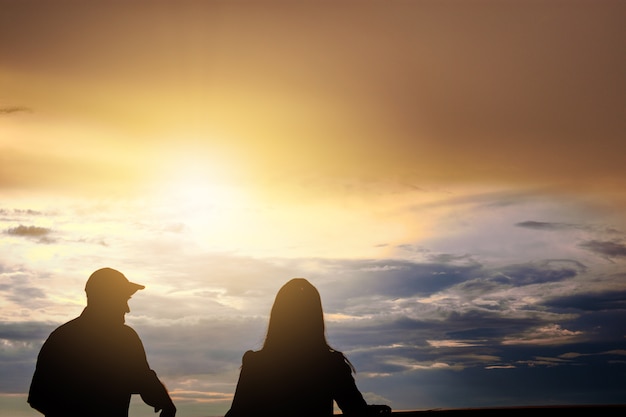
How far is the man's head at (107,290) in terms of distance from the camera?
34.0ft

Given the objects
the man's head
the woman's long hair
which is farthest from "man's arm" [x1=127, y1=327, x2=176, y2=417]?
the woman's long hair

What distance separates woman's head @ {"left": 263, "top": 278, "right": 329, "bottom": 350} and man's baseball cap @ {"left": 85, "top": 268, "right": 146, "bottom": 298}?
2.51 metres

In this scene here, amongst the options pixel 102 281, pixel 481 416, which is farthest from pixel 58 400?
pixel 481 416

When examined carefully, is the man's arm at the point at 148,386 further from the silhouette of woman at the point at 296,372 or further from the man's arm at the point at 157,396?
the silhouette of woman at the point at 296,372

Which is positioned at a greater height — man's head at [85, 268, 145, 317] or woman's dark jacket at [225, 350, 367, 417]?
man's head at [85, 268, 145, 317]

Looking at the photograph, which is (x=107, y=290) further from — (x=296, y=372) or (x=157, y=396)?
(x=296, y=372)

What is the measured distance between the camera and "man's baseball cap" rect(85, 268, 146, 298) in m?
10.4

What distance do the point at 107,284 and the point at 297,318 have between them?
2841 millimetres

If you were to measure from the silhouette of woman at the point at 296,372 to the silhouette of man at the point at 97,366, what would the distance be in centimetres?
202

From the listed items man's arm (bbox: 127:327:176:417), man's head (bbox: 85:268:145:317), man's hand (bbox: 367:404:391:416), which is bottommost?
man's hand (bbox: 367:404:391:416)

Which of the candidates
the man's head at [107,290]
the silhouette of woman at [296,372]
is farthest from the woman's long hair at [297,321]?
the man's head at [107,290]

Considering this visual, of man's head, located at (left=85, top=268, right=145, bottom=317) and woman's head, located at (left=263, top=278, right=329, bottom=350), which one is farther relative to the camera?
man's head, located at (left=85, top=268, right=145, bottom=317)

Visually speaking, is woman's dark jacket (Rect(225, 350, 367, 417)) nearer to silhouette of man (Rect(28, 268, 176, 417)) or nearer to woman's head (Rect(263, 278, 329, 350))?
woman's head (Rect(263, 278, 329, 350))

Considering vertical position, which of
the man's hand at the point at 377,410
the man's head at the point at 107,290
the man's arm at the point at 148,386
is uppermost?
the man's head at the point at 107,290
